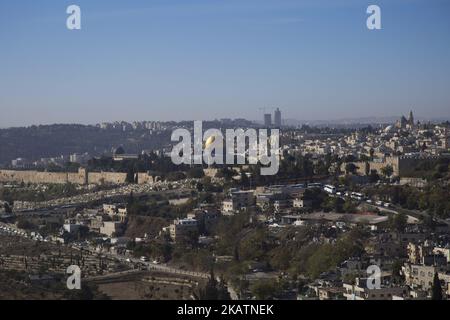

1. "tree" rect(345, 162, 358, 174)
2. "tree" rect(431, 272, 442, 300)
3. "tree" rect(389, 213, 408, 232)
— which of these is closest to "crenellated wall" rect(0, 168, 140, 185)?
"tree" rect(345, 162, 358, 174)

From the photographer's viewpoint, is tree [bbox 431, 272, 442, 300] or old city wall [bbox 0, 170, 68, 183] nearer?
tree [bbox 431, 272, 442, 300]

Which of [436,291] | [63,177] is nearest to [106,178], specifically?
[63,177]

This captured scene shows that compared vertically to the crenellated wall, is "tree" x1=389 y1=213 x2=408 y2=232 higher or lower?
higher

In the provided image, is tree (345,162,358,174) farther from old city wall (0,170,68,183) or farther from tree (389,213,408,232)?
old city wall (0,170,68,183)

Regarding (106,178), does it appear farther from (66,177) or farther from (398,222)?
(398,222)

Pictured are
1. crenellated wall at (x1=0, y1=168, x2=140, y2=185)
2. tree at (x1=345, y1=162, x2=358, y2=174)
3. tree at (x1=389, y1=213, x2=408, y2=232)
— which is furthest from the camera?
crenellated wall at (x1=0, y1=168, x2=140, y2=185)

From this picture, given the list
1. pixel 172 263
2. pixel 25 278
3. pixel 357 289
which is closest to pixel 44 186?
pixel 172 263

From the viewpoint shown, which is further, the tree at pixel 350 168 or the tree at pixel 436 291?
the tree at pixel 350 168

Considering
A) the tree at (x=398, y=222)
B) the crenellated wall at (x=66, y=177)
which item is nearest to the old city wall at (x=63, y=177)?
the crenellated wall at (x=66, y=177)

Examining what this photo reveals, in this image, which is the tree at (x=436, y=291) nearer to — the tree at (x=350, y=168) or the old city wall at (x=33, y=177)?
the tree at (x=350, y=168)

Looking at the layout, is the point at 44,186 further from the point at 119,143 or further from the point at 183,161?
the point at 119,143

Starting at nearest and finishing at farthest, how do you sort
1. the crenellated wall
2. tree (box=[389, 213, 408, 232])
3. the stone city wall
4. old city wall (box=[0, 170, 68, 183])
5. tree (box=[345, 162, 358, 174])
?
tree (box=[389, 213, 408, 232])
tree (box=[345, 162, 358, 174])
the stone city wall
the crenellated wall
old city wall (box=[0, 170, 68, 183])
